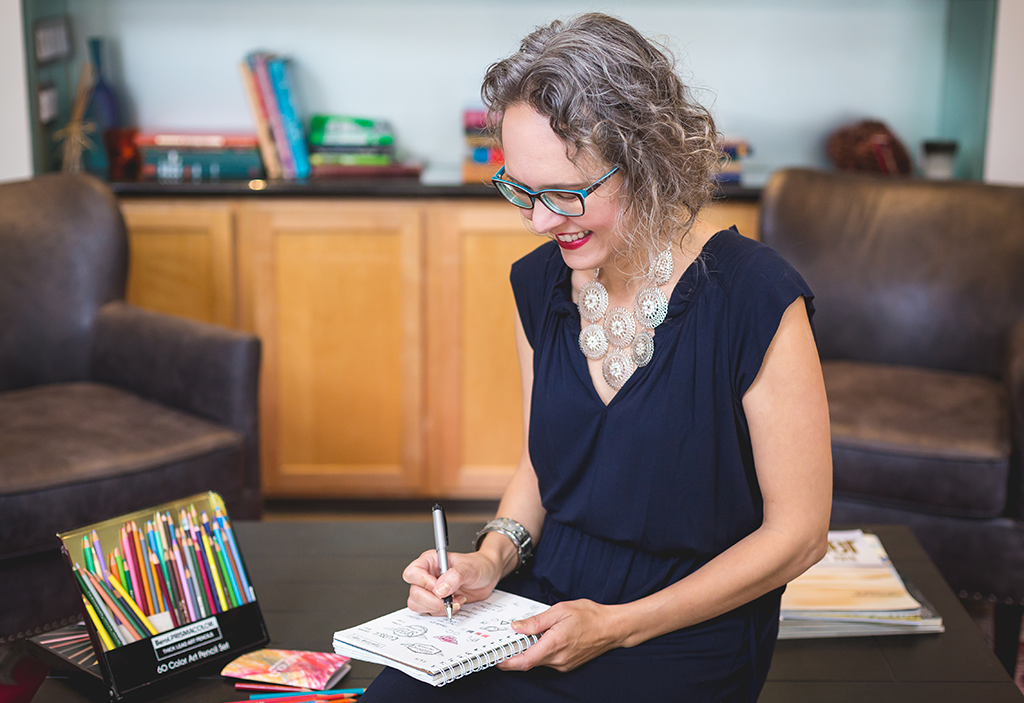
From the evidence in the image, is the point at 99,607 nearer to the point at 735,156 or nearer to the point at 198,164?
the point at 198,164

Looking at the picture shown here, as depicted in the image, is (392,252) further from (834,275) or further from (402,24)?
(834,275)

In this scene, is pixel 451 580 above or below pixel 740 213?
below

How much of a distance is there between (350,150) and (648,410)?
6.73 ft

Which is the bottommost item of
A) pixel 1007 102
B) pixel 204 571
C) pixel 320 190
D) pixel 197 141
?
pixel 204 571

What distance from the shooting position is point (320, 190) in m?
2.68

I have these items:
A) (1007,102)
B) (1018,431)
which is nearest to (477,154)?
(1007,102)

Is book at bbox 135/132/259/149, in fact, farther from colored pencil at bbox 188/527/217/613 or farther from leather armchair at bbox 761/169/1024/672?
colored pencil at bbox 188/527/217/613

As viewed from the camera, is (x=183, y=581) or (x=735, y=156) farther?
(x=735, y=156)

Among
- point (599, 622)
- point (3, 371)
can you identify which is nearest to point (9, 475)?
point (3, 371)

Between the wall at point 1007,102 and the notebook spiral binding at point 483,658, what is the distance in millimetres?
2276

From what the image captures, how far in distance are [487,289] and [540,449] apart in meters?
1.56

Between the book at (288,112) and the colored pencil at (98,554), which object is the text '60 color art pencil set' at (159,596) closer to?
the colored pencil at (98,554)

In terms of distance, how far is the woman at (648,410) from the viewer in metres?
1.04

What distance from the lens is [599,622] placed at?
1.06 metres
